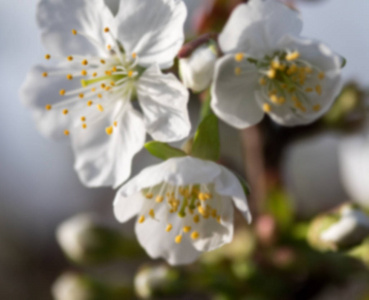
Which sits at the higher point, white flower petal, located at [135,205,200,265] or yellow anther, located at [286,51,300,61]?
yellow anther, located at [286,51,300,61]

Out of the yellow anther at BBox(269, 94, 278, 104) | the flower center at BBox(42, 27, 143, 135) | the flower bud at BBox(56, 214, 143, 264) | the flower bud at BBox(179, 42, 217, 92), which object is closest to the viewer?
the flower bud at BBox(179, 42, 217, 92)

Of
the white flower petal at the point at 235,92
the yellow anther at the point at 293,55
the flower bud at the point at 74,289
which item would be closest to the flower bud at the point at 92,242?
the flower bud at the point at 74,289

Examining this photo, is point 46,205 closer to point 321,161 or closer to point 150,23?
point 321,161

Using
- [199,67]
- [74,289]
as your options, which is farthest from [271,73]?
[74,289]

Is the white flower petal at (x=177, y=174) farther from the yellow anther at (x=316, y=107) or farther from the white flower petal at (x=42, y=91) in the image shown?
the white flower petal at (x=42, y=91)

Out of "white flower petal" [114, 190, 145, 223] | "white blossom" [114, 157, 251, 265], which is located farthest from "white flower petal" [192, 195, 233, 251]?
"white flower petal" [114, 190, 145, 223]

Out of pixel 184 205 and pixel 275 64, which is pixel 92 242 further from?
pixel 275 64

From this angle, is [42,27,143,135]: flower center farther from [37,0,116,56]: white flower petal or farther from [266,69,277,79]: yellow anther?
[266,69,277,79]: yellow anther
